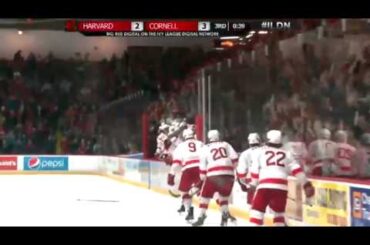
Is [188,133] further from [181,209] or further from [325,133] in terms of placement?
[325,133]

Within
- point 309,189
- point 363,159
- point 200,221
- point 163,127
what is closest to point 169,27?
point 163,127

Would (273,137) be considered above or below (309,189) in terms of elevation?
above

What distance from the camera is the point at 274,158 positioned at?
4.42 m

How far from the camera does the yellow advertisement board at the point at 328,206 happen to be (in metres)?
4.23

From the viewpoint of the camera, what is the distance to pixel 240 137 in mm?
4480

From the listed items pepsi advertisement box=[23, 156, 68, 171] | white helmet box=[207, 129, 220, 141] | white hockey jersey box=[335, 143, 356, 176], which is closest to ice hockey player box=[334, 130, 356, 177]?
white hockey jersey box=[335, 143, 356, 176]

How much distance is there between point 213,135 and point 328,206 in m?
0.81

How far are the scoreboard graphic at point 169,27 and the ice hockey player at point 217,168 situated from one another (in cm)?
63

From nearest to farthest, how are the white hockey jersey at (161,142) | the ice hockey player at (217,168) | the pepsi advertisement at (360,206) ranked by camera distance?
1. the pepsi advertisement at (360,206)
2. the ice hockey player at (217,168)
3. the white hockey jersey at (161,142)

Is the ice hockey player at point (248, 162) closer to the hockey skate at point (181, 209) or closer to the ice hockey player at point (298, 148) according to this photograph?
the ice hockey player at point (298, 148)

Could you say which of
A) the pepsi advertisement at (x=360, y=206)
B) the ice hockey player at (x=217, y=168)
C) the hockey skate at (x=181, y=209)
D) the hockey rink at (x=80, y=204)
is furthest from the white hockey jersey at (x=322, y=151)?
the hockey skate at (x=181, y=209)

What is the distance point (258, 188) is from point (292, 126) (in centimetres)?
43
